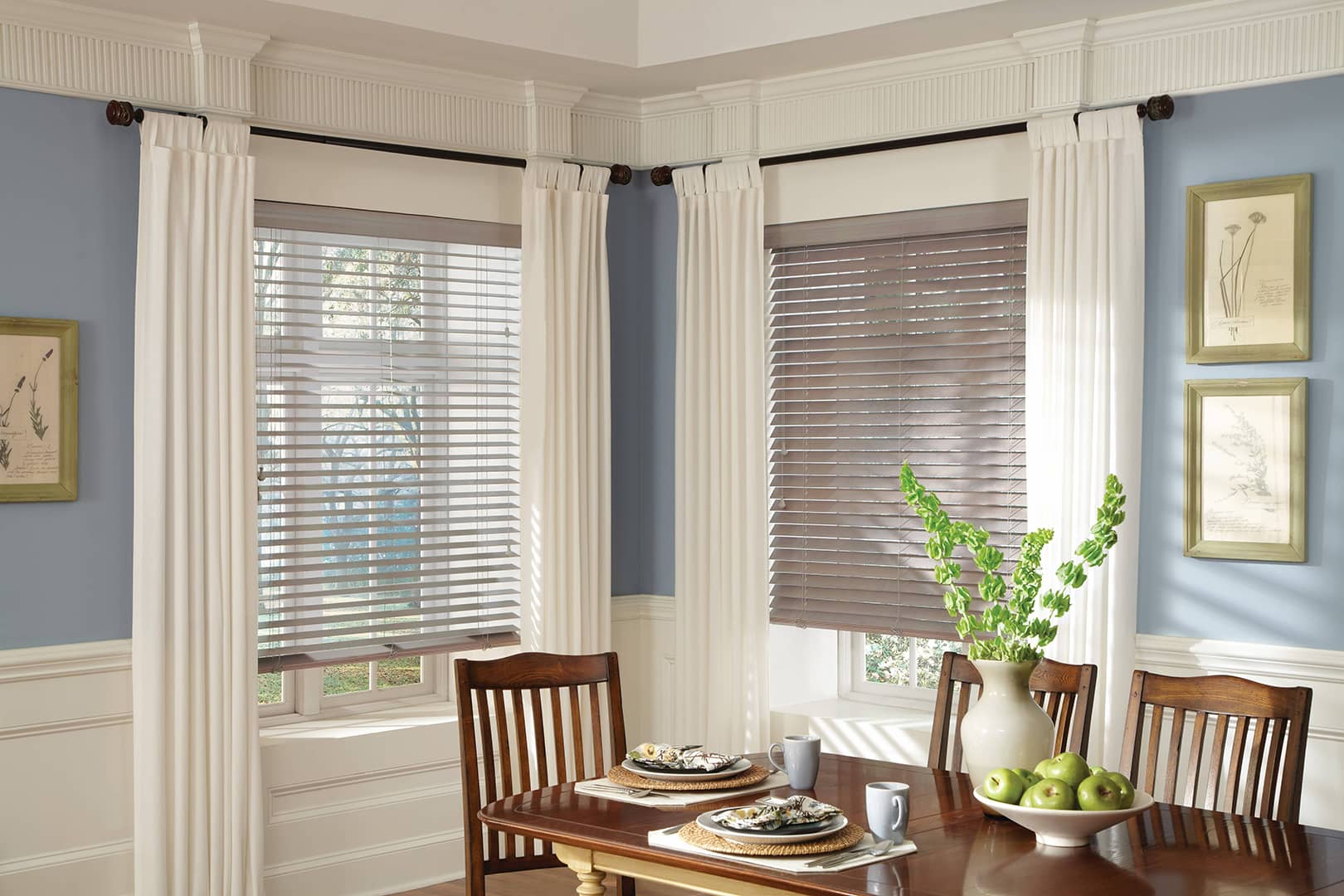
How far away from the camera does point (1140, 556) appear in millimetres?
3729

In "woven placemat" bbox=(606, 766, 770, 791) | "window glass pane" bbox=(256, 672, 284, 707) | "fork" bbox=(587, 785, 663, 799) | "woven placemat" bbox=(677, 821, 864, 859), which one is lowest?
"window glass pane" bbox=(256, 672, 284, 707)

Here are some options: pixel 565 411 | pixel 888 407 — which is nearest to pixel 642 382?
pixel 565 411

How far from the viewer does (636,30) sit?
431 cm

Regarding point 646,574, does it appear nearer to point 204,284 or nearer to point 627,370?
point 627,370

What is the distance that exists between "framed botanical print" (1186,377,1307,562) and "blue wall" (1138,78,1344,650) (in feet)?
0.12

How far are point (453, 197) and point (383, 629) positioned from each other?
1.44 meters

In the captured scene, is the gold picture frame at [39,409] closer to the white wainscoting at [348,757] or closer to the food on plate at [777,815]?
the white wainscoting at [348,757]

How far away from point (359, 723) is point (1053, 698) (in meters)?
2.36

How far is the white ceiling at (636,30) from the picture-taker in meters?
3.66

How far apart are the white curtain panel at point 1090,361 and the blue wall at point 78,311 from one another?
8.58ft

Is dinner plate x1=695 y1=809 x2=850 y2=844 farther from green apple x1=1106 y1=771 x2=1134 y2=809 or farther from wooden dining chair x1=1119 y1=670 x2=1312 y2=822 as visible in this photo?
wooden dining chair x1=1119 y1=670 x2=1312 y2=822

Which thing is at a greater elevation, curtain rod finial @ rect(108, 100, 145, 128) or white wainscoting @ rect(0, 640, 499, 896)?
curtain rod finial @ rect(108, 100, 145, 128)

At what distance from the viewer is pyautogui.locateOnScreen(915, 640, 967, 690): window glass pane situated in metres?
4.43

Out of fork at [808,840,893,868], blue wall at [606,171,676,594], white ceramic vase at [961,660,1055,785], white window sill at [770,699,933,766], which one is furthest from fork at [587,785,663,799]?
blue wall at [606,171,676,594]
